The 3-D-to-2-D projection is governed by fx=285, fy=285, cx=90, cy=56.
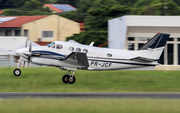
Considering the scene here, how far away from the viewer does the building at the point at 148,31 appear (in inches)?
1096

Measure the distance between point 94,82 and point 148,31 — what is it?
10.9 meters

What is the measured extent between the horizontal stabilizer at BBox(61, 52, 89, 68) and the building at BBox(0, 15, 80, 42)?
104 feet

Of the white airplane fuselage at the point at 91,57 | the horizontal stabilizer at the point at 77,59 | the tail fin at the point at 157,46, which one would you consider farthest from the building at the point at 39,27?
the tail fin at the point at 157,46

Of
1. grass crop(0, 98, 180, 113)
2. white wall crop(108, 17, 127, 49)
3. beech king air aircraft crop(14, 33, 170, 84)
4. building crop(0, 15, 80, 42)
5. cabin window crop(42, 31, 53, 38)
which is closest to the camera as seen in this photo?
grass crop(0, 98, 180, 113)

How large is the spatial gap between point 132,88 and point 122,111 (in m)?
7.90

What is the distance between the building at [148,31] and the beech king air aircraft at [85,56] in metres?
8.17

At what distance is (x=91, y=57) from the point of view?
19.2m

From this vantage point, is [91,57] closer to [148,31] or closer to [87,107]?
[87,107]

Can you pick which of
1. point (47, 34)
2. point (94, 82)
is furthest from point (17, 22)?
point (94, 82)

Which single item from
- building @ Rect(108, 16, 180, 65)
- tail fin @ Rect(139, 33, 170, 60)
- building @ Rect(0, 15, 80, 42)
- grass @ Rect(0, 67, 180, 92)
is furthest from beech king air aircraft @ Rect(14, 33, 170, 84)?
building @ Rect(0, 15, 80, 42)

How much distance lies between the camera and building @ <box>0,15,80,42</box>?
4912 cm

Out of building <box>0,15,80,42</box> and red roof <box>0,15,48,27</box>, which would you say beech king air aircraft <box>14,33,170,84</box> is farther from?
red roof <box>0,15,48,27</box>

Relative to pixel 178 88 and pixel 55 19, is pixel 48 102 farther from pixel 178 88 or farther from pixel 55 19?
pixel 55 19

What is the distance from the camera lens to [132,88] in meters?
18.5
